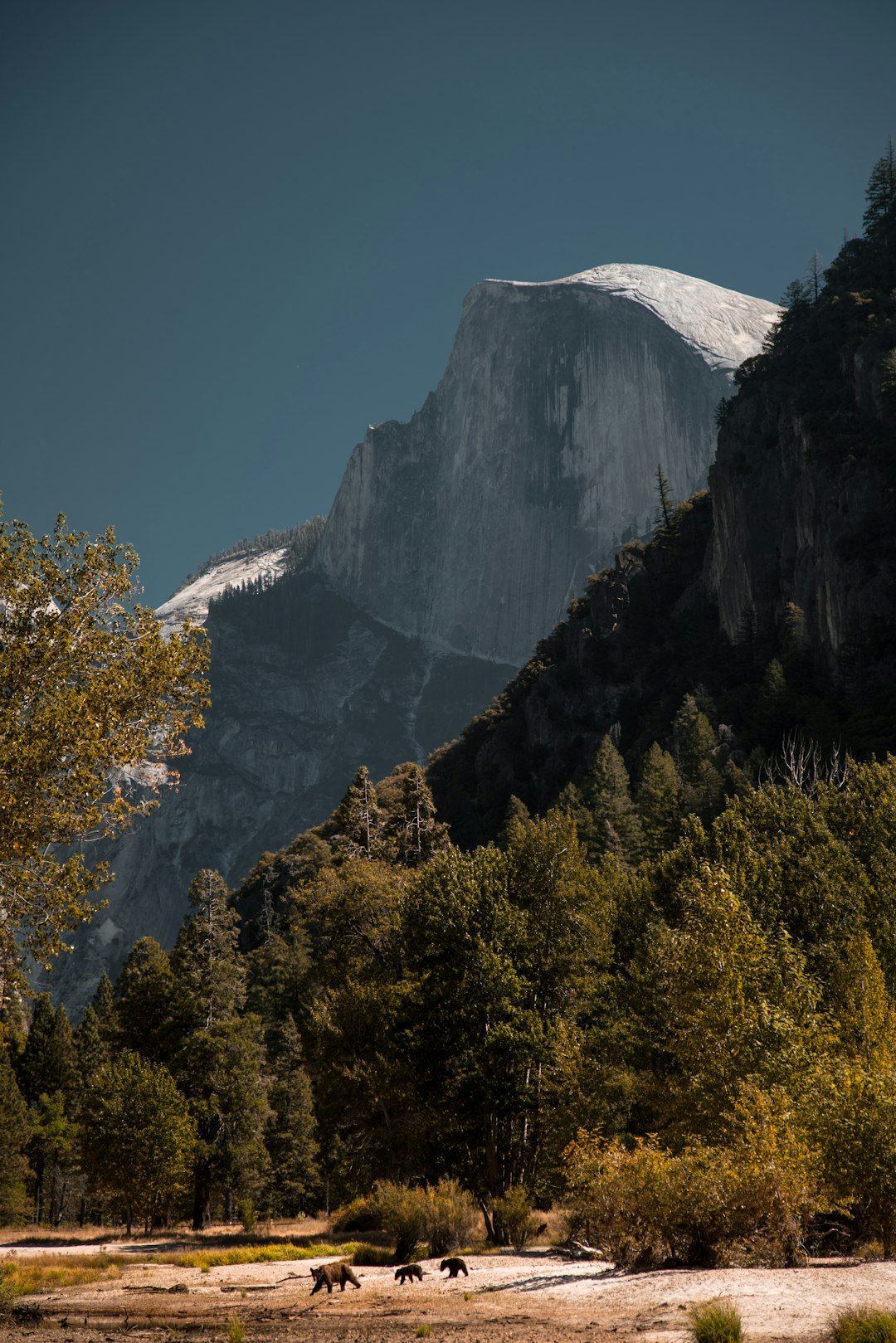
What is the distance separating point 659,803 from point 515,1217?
51.2m

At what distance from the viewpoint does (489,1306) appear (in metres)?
18.1

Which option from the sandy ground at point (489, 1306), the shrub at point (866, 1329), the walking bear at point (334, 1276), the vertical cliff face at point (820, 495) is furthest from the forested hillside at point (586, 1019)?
the shrub at point (866, 1329)

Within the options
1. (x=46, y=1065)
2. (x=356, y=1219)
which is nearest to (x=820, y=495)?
(x=46, y=1065)

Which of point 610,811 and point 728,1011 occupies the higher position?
point 610,811

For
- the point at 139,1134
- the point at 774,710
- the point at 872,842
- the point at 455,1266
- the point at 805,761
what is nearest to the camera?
the point at 455,1266

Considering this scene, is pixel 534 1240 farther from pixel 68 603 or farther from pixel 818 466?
pixel 818 466

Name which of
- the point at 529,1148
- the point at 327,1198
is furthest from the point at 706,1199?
the point at 327,1198

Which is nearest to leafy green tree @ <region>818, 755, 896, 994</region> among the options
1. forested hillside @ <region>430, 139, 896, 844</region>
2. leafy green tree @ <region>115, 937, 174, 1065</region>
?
forested hillside @ <region>430, 139, 896, 844</region>

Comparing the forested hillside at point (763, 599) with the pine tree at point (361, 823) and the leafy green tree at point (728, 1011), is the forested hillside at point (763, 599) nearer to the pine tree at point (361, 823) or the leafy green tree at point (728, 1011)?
the pine tree at point (361, 823)

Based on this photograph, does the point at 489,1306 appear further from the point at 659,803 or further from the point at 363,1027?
the point at 659,803

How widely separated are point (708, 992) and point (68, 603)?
16042 mm

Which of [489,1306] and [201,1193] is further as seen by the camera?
[201,1193]

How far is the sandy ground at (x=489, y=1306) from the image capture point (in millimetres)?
14945

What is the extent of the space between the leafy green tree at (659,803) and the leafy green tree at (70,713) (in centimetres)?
5129
